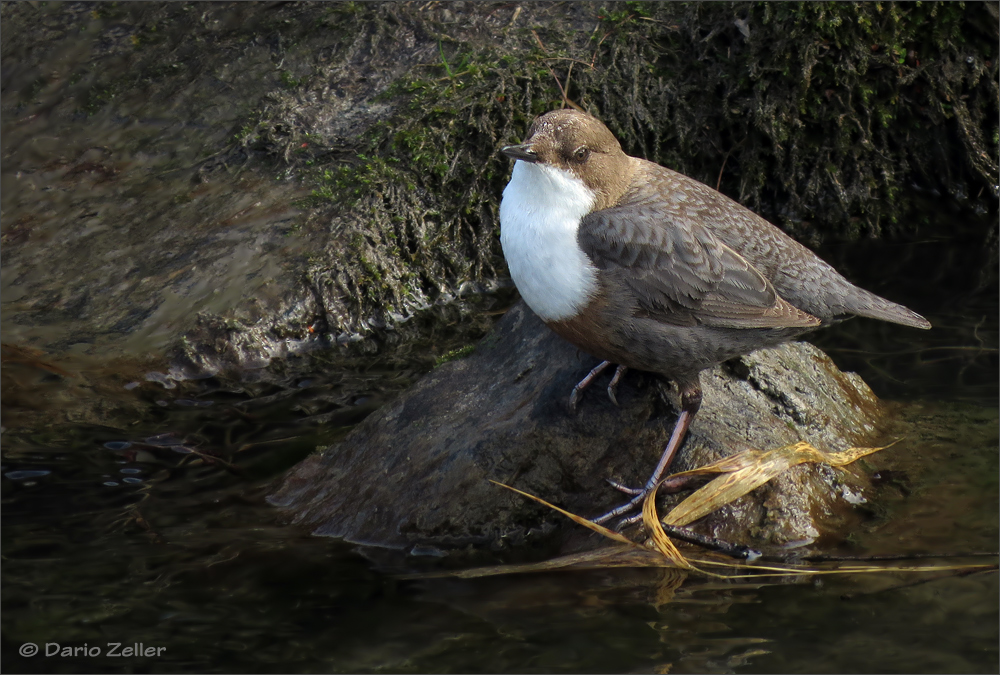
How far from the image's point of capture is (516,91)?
6047 millimetres

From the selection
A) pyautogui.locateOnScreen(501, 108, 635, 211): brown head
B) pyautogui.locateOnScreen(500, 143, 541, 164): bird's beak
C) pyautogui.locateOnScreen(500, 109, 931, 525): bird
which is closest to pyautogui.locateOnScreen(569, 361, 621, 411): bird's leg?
pyautogui.locateOnScreen(500, 109, 931, 525): bird

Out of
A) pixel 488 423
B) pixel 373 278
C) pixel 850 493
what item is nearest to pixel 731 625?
pixel 850 493

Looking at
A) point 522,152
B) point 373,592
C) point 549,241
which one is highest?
point 522,152

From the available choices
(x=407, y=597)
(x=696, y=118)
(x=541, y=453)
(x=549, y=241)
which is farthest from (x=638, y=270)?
(x=696, y=118)

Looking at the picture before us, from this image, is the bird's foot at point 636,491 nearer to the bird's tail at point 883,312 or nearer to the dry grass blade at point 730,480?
the dry grass blade at point 730,480

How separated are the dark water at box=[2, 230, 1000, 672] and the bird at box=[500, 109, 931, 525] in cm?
51

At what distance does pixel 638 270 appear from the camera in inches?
135

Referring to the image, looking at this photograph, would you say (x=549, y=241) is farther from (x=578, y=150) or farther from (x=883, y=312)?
(x=883, y=312)

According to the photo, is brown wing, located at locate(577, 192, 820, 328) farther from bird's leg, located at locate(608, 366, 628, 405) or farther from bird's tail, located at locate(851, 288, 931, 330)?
bird's leg, located at locate(608, 366, 628, 405)

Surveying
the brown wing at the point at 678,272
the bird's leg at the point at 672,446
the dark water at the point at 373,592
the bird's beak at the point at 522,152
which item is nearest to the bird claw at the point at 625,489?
the bird's leg at the point at 672,446

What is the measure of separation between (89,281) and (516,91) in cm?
276

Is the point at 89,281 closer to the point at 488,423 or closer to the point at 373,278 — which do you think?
the point at 373,278

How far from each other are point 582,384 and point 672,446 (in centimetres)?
42

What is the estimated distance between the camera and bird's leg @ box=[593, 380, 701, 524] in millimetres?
3434
